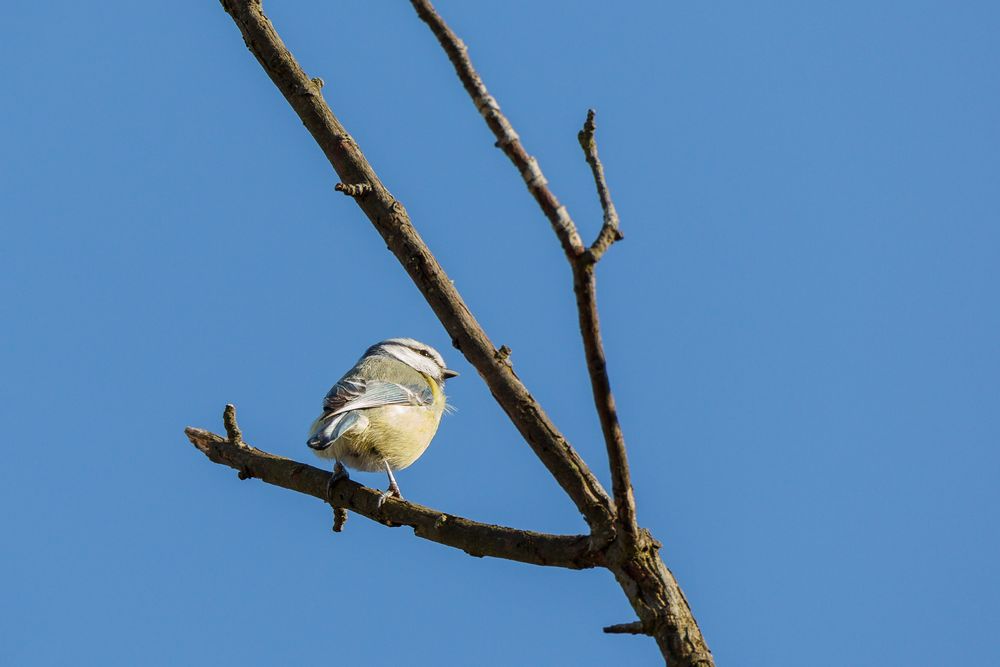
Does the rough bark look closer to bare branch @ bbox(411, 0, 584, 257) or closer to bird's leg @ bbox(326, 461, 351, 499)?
bare branch @ bbox(411, 0, 584, 257)

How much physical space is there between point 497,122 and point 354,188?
4.26 feet

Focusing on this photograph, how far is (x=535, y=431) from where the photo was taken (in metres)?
3.76

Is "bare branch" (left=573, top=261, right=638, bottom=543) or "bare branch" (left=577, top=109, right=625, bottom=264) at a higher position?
"bare branch" (left=577, top=109, right=625, bottom=264)

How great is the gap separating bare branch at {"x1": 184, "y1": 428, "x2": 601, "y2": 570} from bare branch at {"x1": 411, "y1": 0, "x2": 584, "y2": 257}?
4.55 ft

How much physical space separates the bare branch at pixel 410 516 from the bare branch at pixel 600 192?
130 cm

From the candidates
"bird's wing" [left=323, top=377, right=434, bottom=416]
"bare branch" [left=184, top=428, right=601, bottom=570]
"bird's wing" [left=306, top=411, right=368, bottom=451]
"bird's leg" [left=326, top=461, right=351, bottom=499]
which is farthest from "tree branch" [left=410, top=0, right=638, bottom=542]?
"bird's wing" [left=323, top=377, right=434, bottom=416]

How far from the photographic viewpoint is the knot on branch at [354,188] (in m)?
3.87

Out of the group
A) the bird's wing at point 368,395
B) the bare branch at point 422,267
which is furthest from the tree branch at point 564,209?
the bird's wing at point 368,395

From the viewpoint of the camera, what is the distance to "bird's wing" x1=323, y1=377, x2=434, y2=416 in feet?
19.4

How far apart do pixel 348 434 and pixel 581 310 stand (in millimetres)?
3226

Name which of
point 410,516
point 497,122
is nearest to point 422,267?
point 410,516

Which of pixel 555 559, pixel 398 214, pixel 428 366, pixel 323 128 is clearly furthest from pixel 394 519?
pixel 428 366

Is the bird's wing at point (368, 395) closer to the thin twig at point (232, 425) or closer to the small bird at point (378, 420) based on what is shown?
the small bird at point (378, 420)

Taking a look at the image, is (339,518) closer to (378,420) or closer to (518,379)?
(378,420)
